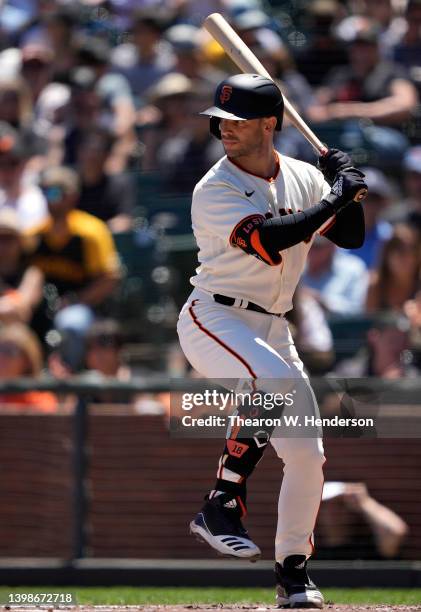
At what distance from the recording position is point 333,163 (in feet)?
15.8

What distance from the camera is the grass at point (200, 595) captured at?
18.7 feet

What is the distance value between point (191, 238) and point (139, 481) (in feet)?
6.49

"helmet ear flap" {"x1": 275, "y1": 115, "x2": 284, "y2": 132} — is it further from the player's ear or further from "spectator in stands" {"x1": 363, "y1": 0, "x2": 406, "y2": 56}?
"spectator in stands" {"x1": 363, "y1": 0, "x2": 406, "y2": 56}

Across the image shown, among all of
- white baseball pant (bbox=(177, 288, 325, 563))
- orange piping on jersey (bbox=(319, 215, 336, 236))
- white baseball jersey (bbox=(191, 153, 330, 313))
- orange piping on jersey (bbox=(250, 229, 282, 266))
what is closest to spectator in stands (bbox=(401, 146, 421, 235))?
orange piping on jersey (bbox=(319, 215, 336, 236))

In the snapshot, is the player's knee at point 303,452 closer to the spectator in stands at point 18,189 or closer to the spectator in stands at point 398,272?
the spectator in stands at point 398,272

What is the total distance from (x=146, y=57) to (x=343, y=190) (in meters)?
5.58

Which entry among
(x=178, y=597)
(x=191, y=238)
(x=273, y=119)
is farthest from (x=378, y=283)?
(x=273, y=119)

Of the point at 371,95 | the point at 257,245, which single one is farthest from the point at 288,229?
the point at 371,95

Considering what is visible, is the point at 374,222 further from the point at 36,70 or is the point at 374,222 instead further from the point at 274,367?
the point at 36,70

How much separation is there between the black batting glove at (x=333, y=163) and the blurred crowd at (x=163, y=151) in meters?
2.28

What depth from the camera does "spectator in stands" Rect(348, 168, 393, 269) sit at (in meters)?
7.76

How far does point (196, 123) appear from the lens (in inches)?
340


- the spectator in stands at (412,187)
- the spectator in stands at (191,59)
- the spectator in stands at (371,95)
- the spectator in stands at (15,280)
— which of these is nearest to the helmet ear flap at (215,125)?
the spectator in stands at (412,187)

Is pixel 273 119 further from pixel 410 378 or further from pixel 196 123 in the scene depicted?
pixel 196 123
